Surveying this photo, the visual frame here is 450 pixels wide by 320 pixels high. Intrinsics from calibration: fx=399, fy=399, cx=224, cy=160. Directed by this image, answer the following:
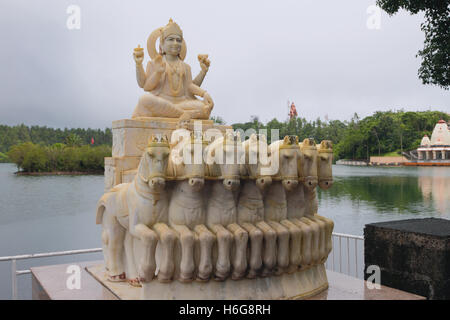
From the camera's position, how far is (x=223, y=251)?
3307 millimetres

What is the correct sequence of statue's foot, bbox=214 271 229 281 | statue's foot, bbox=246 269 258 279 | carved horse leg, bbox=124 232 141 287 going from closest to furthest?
1. statue's foot, bbox=214 271 229 281
2. statue's foot, bbox=246 269 258 279
3. carved horse leg, bbox=124 232 141 287

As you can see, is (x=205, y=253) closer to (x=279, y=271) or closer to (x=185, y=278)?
(x=185, y=278)

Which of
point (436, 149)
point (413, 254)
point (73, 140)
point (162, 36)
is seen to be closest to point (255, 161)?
point (413, 254)

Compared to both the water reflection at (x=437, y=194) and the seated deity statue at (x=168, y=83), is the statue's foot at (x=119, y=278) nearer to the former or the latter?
the seated deity statue at (x=168, y=83)

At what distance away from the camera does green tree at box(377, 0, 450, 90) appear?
5.95 meters

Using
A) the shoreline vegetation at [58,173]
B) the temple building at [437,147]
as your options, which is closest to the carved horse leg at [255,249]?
the shoreline vegetation at [58,173]

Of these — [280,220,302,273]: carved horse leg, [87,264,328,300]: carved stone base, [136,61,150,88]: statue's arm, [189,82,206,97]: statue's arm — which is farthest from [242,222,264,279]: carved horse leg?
[136,61,150,88]: statue's arm

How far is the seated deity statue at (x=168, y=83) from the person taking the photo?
5.14 m

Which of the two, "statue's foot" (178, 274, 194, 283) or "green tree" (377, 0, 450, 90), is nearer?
"statue's foot" (178, 274, 194, 283)

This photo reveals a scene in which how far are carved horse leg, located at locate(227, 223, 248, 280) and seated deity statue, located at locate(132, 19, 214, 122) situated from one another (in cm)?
225

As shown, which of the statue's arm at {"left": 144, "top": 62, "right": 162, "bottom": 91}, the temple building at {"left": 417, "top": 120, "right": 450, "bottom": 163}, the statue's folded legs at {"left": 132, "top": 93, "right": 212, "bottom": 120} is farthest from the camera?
the temple building at {"left": 417, "top": 120, "right": 450, "bottom": 163}

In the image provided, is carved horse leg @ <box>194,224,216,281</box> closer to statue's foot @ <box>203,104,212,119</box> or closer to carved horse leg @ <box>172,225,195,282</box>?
carved horse leg @ <box>172,225,195,282</box>

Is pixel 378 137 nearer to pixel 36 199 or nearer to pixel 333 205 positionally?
pixel 333 205

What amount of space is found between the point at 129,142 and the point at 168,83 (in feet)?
3.52
